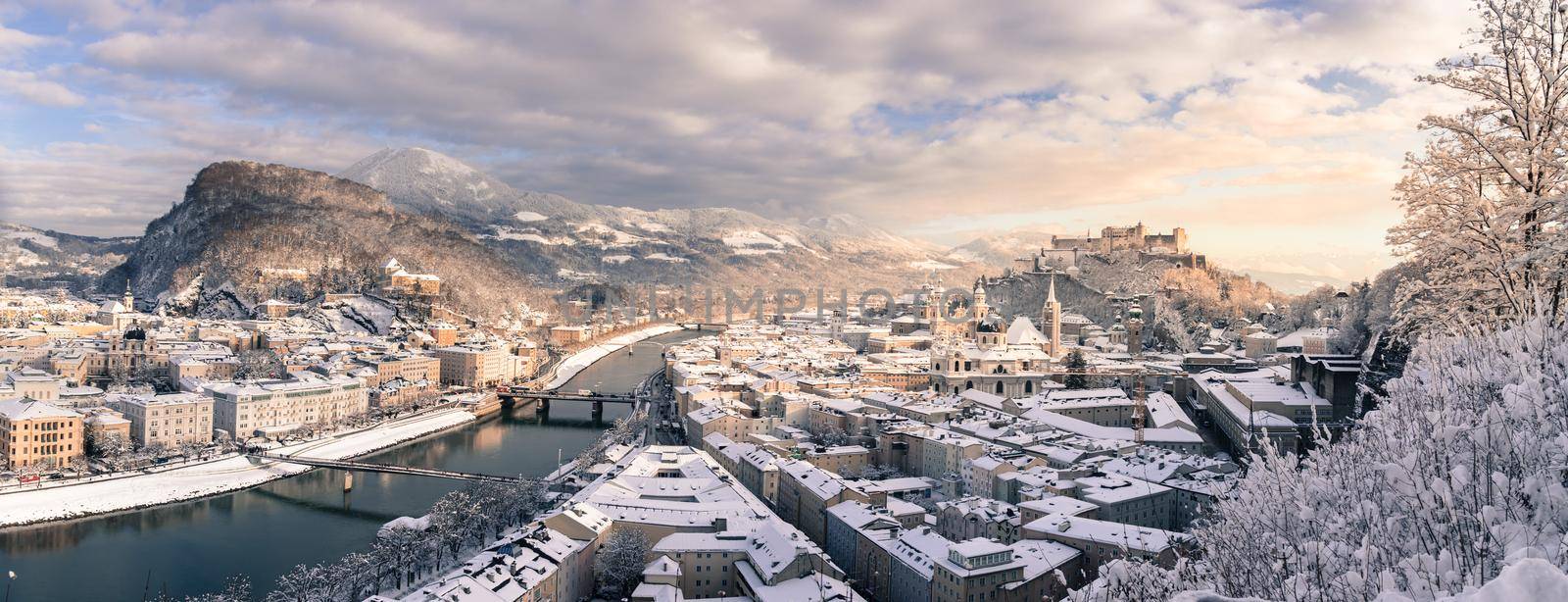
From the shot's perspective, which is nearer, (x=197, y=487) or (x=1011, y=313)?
(x=197, y=487)

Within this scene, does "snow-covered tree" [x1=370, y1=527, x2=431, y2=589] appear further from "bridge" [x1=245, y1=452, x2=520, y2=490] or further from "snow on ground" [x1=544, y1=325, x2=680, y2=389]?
"snow on ground" [x1=544, y1=325, x2=680, y2=389]

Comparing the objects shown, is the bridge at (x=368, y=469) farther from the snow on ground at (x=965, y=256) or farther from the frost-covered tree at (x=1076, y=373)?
the snow on ground at (x=965, y=256)

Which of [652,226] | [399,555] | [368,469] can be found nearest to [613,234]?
[652,226]

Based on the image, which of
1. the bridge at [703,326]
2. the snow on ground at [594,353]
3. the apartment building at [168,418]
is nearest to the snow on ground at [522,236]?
the bridge at [703,326]

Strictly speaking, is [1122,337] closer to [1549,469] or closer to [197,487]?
[197,487]

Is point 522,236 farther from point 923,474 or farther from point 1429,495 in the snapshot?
point 1429,495

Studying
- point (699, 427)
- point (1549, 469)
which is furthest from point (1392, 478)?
point (699, 427)

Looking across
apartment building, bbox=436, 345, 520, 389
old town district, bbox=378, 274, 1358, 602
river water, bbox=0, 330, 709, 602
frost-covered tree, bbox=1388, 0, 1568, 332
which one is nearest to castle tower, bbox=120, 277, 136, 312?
apartment building, bbox=436, 345, 520, 389
